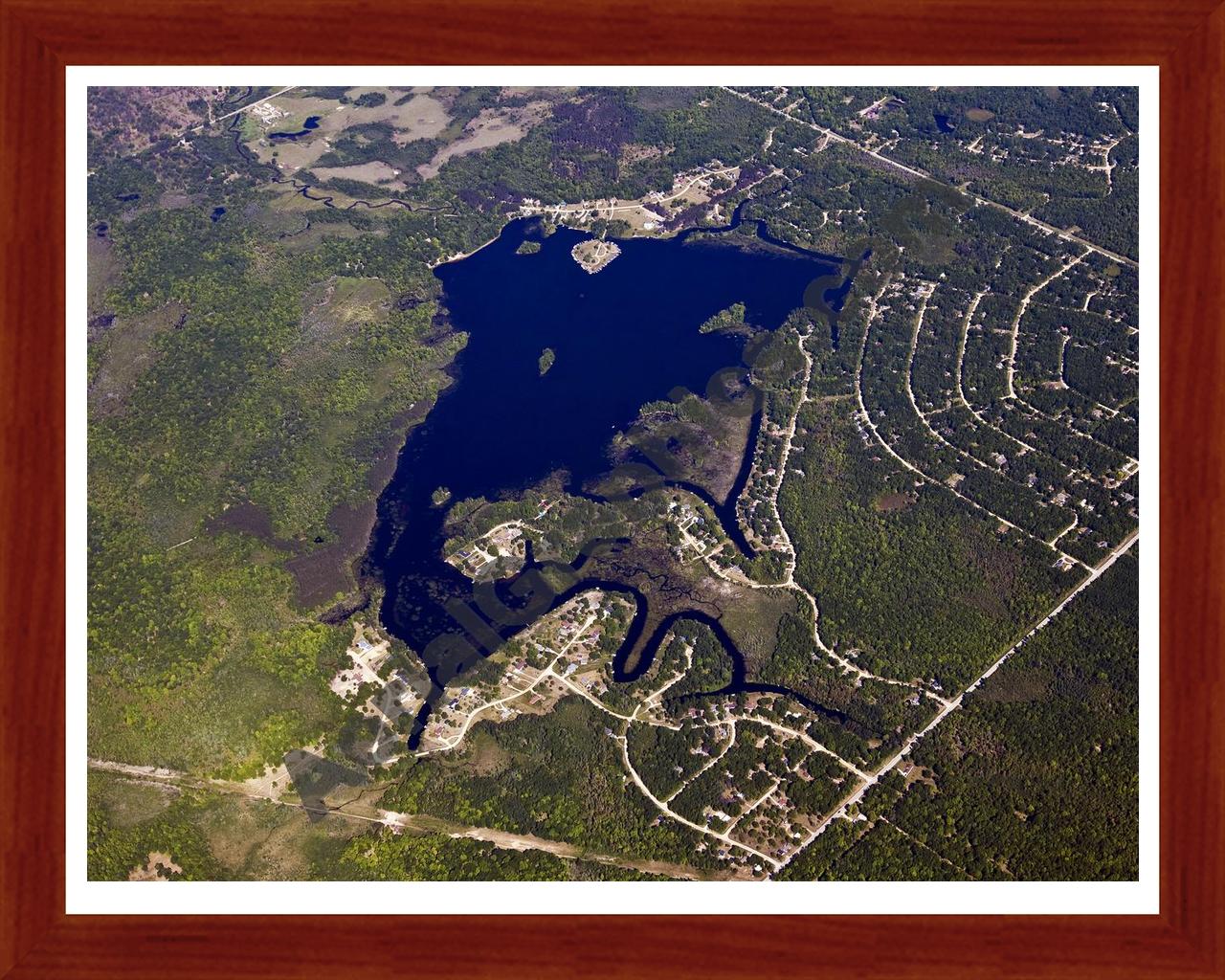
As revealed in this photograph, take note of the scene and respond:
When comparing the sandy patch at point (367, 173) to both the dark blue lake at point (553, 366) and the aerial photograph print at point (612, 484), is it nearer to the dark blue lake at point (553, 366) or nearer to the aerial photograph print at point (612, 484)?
the aerial photograph print at point (612, 484)

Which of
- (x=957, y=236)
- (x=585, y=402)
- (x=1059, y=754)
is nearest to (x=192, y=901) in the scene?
(x=1059, y=754)

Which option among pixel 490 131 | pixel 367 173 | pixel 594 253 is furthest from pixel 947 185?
pixel 367 173

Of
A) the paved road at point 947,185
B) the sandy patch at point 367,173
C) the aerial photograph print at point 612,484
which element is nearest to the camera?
the aerial photograph print at point 612,484

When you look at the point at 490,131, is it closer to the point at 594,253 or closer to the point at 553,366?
the point at 594,253

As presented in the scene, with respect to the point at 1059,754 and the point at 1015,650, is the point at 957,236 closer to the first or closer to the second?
the point at 1015,650

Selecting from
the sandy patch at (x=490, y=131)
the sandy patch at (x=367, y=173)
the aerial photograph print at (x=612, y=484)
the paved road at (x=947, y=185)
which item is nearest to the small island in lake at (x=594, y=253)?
the aerial photograph print at (x=612, y=484)
